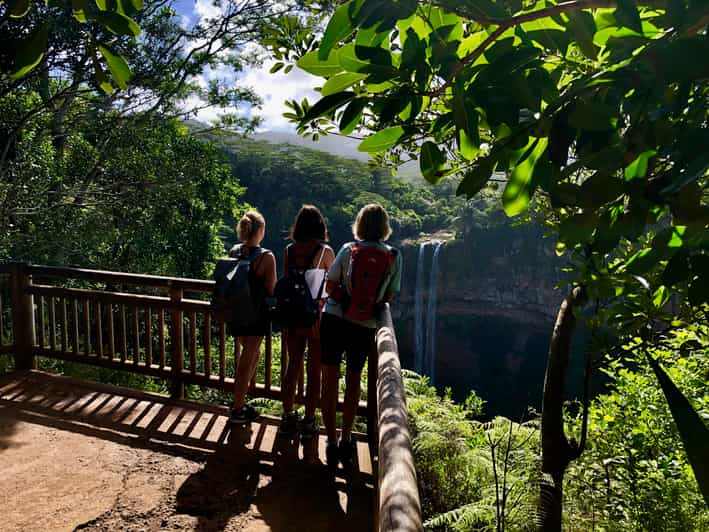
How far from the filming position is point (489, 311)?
3384cm

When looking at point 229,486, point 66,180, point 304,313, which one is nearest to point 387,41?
point 304,313

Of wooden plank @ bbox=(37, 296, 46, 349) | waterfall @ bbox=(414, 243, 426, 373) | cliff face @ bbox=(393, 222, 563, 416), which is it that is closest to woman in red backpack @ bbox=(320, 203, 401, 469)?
wooden plank @ bbox=(37, 296, 46, 349)

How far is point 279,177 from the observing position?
4481 cm

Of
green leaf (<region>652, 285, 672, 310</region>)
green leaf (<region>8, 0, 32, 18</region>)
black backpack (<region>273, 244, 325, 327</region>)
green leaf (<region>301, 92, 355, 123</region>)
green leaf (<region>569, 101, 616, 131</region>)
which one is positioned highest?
green leaf (<region>8, 0, 32, 18</region>)

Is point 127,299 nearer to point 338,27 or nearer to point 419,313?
point 338,27

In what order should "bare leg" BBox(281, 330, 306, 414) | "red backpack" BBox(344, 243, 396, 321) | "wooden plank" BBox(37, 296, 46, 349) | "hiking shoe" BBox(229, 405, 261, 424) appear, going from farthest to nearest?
1. "wooden plank" BBox(37, 296, 46, 349)
2. "hiking shoe" BBox(229, 405, 261, 424)
3. "bare leg" BBox(281, 330, 306, 414)
4. "red backpack" BBox(344, 243, 396, 321)

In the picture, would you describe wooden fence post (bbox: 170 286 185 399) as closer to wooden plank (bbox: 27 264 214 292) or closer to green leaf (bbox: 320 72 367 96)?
wooden plank (bbox: 27 264 214 292)

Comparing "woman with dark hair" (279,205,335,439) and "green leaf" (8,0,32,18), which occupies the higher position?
"green leaf" (8,0,32,18)

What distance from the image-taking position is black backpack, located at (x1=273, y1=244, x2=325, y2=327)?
2.97 meters

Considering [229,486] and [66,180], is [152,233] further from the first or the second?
[229,486]

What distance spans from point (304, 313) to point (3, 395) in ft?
9.94

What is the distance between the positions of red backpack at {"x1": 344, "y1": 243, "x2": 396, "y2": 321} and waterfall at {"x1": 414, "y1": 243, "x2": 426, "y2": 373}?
2877 cm

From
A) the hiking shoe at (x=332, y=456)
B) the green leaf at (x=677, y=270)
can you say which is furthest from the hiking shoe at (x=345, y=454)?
the green leaf at (x=677, y=270)

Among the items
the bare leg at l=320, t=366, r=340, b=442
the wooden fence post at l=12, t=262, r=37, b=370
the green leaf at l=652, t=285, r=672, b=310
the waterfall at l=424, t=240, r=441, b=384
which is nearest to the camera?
the green leaf at l=652, t=285, r=672, b=310
